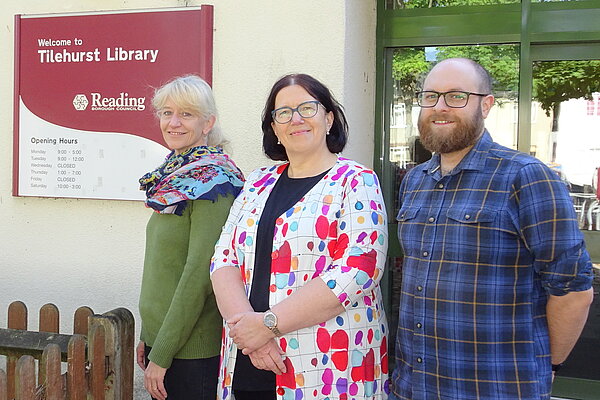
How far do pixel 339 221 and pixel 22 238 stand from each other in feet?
9.25

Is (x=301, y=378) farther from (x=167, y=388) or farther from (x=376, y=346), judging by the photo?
Result: (x=167, y=388)

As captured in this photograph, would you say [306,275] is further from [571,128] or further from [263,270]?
[571,128]

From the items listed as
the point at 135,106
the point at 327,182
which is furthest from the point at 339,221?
the point at 135,106

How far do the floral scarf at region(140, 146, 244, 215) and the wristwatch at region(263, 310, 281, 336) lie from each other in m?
0.54

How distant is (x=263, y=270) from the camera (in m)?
2.31

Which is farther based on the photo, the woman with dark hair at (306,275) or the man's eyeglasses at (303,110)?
the man's eyeglasses at (303,110)

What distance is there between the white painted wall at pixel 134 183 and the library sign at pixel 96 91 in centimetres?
8

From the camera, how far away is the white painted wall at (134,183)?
3686mm

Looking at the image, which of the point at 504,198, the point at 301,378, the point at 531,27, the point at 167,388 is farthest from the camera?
the point at 531,27

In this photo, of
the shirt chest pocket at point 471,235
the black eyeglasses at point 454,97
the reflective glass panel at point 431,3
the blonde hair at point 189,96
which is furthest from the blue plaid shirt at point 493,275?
the reflective glass panel at point 431,3

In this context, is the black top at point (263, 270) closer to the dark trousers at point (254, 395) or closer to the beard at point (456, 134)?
the dark trousers at point (254, 395)

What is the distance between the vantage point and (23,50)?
13.6 feet

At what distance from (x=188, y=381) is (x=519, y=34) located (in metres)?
2.59

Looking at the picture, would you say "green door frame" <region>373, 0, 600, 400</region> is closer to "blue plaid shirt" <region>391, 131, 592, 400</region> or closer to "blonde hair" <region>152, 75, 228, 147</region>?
"blonde hair" <region>152, 75, 228, 147</region>
